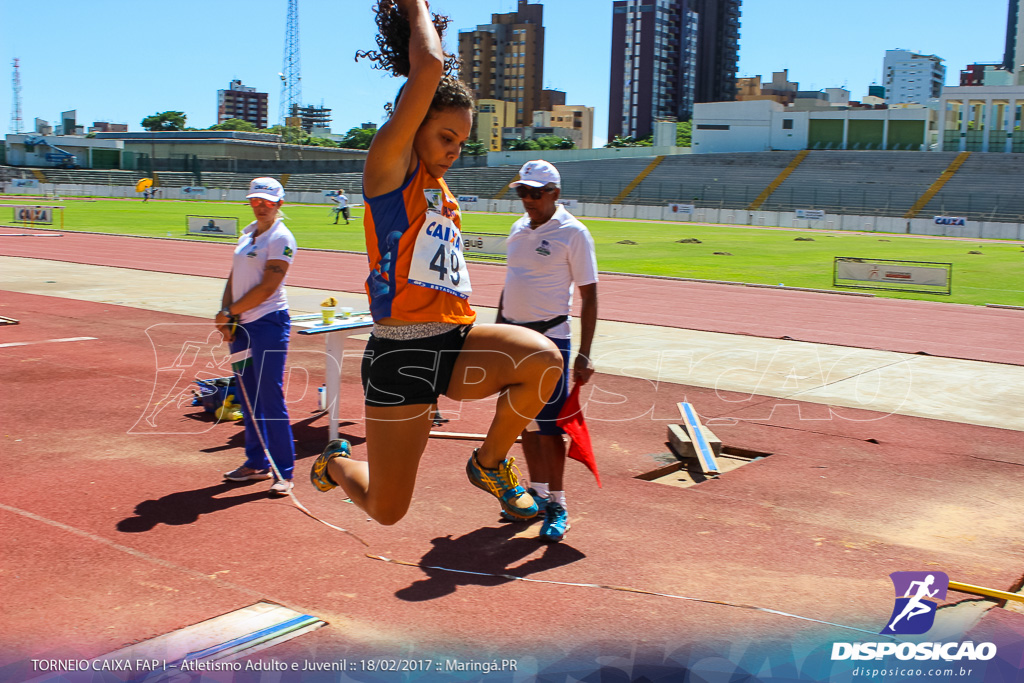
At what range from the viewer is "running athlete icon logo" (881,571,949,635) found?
400cm

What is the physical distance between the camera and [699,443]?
7074mm

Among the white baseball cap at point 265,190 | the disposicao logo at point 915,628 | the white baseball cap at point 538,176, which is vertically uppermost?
the white baseball cap at point 538,176

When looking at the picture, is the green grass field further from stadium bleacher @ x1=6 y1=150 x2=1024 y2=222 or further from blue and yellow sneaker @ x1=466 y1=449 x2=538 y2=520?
blue and yellow sneaker @ x1=466 y1=449 x2=538 y2=520

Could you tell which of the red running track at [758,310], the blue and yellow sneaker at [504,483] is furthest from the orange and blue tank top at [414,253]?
the red running track at [758,310]

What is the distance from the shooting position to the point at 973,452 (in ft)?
24.5

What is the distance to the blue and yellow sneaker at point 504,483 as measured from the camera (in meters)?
3.90

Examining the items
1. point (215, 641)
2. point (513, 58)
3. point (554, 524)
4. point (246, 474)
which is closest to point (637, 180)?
point (246, 474)

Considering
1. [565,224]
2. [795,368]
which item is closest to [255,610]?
[565,224]

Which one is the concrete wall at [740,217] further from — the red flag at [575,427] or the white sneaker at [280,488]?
the white sneaker at [280,488]

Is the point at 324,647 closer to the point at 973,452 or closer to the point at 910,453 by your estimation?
the point at 910,453

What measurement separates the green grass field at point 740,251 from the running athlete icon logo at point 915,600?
16.5m

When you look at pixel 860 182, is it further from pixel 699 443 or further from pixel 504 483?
pixel 504 483

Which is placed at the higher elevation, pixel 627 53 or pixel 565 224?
pixel 627 53

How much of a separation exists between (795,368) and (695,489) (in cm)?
525
